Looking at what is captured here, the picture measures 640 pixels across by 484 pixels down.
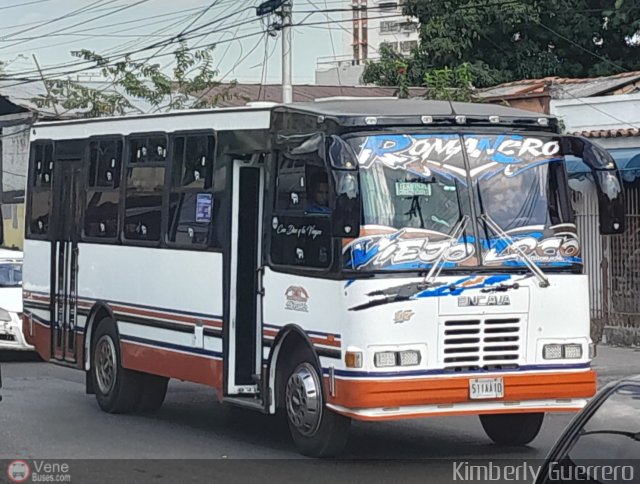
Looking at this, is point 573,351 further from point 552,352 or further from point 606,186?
point 606,186

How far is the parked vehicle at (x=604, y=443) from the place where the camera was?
4.93 metres

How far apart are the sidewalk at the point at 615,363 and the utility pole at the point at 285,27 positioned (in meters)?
10.2

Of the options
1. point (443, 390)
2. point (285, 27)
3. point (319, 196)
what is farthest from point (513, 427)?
point (285, 27)

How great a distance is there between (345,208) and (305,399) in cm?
178

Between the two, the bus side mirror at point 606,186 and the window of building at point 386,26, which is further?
the window of building at point 386,26

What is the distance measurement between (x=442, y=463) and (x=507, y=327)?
1.29m

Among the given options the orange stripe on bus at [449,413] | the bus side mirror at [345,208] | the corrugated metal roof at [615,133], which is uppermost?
the corrugated metal roof at [615,133]

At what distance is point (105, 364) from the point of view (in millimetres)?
14016

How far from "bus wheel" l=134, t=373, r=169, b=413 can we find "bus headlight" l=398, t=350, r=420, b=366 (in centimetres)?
446

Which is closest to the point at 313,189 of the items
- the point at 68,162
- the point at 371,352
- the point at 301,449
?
the point at 371,352

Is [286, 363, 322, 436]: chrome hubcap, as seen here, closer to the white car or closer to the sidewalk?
the sidewalk

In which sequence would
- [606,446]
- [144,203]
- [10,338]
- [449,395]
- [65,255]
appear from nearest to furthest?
1. [606,446]
2. [449,395]
3. [144,203]
4. [65,255]
5. [10,338]

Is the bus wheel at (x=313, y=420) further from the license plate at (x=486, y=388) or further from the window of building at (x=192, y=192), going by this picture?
the window of building at (x=192, y=192)

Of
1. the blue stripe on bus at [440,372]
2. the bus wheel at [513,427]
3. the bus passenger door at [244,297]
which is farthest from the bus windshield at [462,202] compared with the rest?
the bus passenger door at [244,297]
